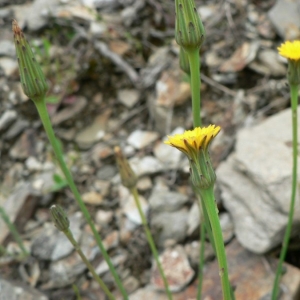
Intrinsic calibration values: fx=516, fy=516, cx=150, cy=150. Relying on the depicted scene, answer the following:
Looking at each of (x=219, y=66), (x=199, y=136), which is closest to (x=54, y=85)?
(x=219, y=66)

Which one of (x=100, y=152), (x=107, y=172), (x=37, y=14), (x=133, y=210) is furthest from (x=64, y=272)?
(x=37, y=14)

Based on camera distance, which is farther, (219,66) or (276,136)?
(219,66)

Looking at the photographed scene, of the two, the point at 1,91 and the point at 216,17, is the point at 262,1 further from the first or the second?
the point at 1,91

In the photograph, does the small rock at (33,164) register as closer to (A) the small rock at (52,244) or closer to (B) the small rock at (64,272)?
(A) the small rock at (52,244)

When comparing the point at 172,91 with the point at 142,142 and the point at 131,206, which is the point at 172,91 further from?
the point at 131,206

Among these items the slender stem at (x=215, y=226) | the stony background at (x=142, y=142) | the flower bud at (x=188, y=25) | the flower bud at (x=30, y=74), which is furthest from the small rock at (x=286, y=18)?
the slender stem at (x=215, y=226)
